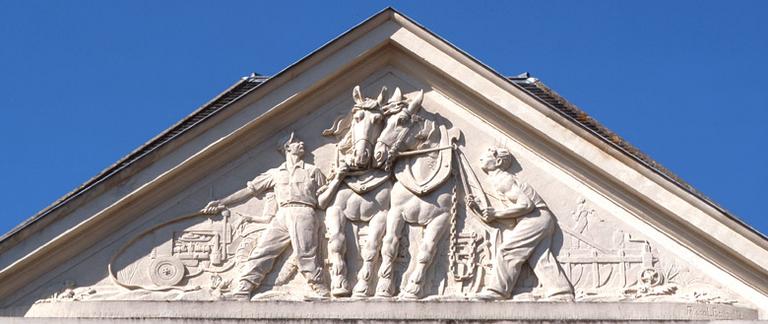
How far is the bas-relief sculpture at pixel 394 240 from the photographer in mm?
23266

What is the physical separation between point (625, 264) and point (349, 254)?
306 centimetres

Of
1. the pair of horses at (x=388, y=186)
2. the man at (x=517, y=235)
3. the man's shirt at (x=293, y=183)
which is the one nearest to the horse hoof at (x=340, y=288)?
the pair of horses at (x=388, y=186)

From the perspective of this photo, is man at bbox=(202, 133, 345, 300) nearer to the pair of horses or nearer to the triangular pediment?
the triangular pediment

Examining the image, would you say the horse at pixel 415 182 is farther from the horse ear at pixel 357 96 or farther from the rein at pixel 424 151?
the horse ear at pixel 357 96

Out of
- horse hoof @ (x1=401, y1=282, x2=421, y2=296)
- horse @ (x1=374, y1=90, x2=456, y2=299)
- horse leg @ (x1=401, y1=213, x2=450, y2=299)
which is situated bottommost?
horse hoof @ (x1=401, y1=282, x2=421, y2=296)

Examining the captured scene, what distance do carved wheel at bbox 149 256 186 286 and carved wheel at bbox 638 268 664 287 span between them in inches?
199

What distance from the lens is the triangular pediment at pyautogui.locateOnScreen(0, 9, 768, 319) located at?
23.2 metres

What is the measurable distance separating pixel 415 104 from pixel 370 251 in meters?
1.82

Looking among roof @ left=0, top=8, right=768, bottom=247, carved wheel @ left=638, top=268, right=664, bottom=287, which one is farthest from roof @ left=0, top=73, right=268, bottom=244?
carved wheel @ left=638, top=268, right=664, bottom=287

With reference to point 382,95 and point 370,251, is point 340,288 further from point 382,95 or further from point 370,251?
point 382,95

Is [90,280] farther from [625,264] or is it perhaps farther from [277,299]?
[625,264]

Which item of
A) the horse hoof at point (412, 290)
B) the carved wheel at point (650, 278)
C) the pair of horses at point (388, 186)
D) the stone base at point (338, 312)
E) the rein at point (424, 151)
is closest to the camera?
the stone base at point (338, 312)

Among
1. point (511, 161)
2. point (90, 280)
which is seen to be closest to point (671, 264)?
point (511, 161)

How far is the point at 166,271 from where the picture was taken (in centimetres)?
2338
